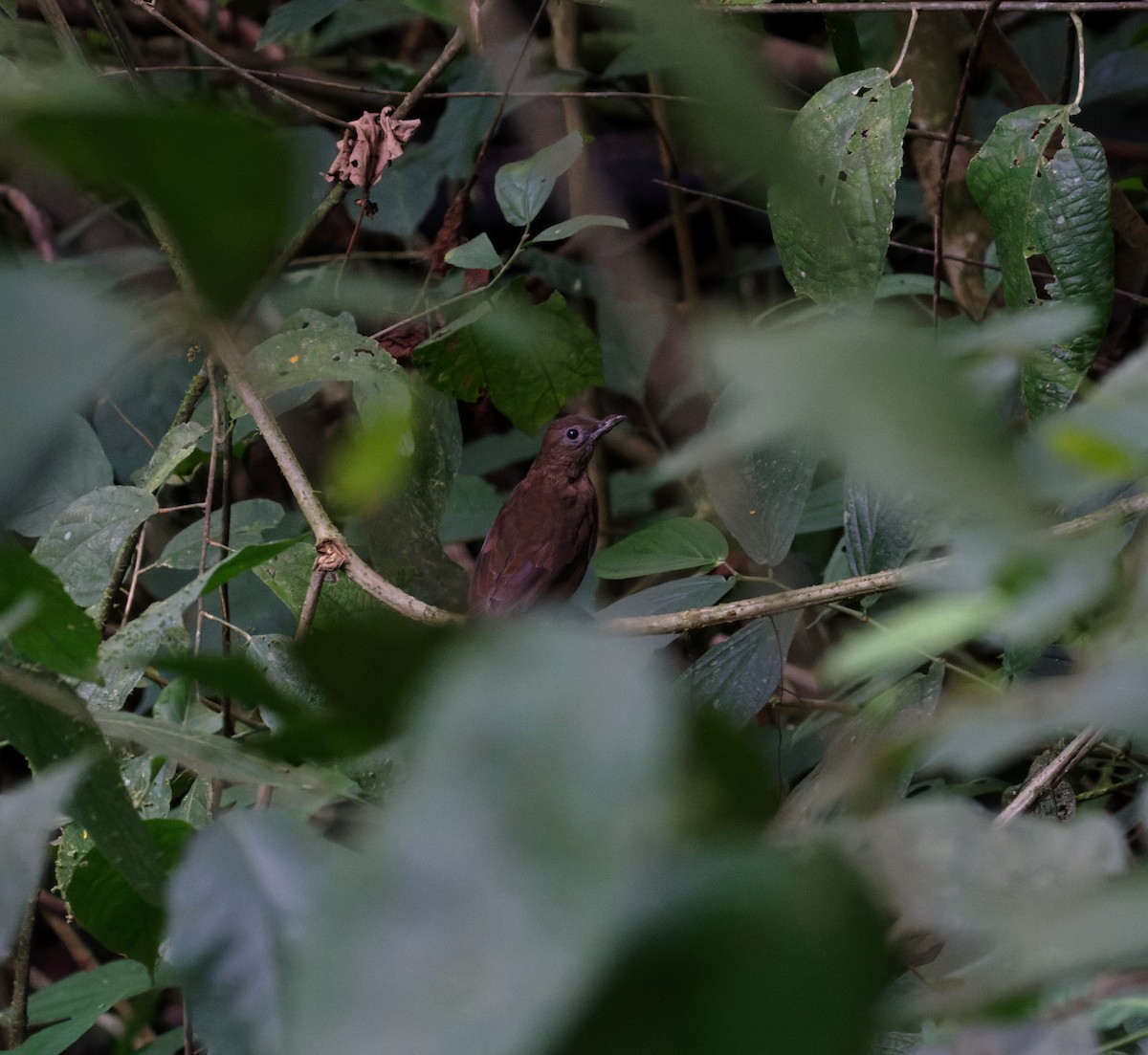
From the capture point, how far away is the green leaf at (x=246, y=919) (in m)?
0.45

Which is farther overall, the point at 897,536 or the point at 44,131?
the point at 897,536

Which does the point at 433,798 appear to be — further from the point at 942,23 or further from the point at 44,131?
the point at 942,23

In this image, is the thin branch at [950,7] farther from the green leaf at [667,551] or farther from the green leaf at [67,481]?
the green leaf at [67,481]

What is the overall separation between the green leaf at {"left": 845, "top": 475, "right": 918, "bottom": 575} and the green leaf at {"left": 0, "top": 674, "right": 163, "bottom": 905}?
89cm

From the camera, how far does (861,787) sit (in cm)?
37

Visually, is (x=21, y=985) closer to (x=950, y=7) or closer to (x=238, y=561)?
(x=238, y=561)

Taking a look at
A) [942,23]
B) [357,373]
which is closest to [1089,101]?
[942,23]

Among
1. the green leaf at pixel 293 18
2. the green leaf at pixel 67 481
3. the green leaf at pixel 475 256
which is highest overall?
the green leaf at pixel 293 18

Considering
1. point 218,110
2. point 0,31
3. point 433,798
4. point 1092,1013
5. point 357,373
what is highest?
point 0,31

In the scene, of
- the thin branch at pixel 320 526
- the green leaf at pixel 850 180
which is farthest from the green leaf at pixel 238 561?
the green leaf at pixel 850 180

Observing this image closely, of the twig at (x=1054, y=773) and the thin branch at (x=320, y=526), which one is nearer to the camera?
the twig at (x=1054, y=773)

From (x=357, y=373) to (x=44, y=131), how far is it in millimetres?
1005

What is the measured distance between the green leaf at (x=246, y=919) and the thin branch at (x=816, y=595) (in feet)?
1.83

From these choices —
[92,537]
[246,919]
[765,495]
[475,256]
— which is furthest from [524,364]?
[246,919]
